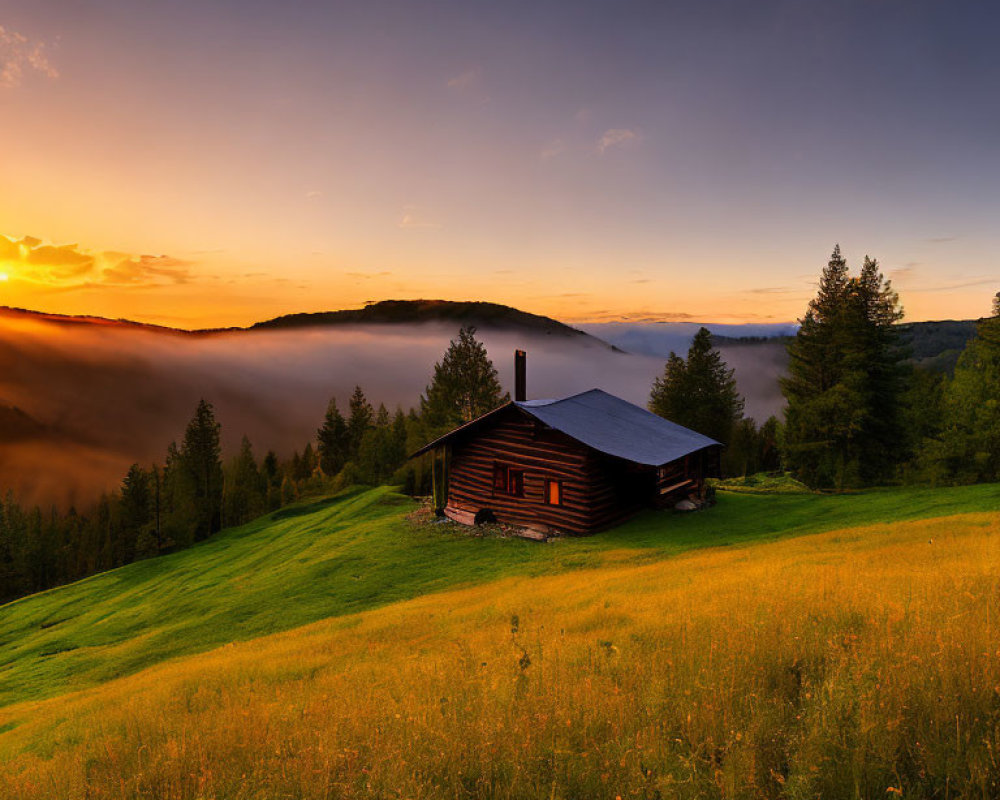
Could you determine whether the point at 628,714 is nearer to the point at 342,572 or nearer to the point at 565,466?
the point at 565,466

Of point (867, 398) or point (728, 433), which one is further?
point (728, 433)

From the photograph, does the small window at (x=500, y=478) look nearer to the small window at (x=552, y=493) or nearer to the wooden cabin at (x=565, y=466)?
the wooden cabin at (x=565, y=466)

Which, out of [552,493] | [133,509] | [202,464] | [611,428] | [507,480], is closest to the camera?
[552,493]

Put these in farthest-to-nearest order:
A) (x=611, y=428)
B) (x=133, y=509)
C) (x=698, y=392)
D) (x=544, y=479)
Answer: (x=133, y=509) < (x=698, y=392) < (x=611, y=428) < (x=544, y=479)

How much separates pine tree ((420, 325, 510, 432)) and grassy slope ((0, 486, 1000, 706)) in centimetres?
2041

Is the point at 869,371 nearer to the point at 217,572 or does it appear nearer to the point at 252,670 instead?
the point at 252,670

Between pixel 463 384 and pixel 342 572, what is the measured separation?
107ft

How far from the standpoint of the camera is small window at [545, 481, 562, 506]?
2728 cm

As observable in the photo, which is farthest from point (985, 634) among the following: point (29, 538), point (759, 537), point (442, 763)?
point (29, 538)

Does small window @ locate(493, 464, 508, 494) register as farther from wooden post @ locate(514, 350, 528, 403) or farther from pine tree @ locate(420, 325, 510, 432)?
pine tree @ locate(420, 325, 510, 432)

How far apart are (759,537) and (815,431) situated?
19487 millimetres

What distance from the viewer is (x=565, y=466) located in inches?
1056

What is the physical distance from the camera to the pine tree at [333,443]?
9844 centimetres

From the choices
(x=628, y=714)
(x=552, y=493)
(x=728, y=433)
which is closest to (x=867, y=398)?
(x=728, y=433)
